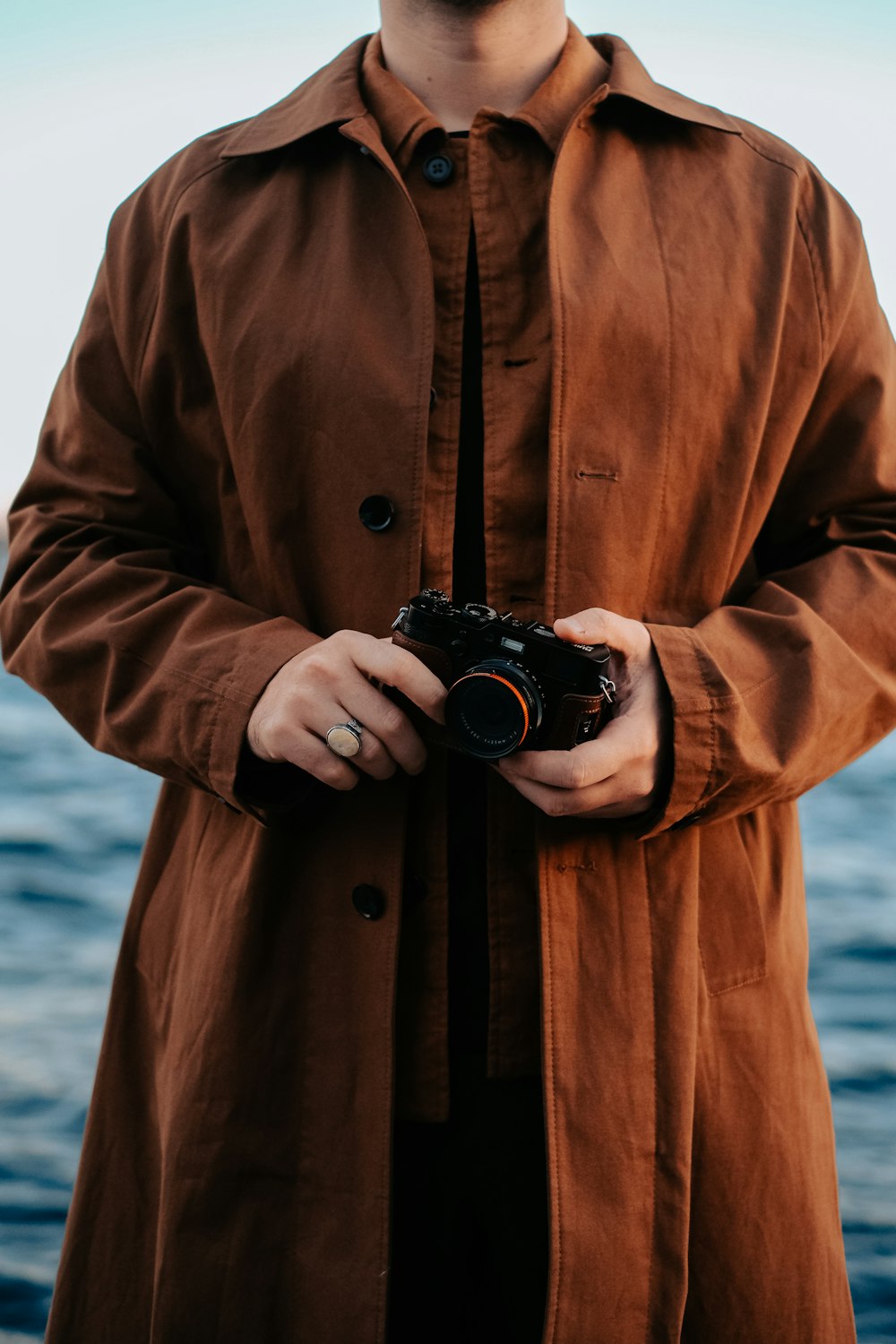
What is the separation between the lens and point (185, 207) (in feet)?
4.83

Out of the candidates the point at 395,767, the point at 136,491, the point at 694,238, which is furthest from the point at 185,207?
the point at 395,767

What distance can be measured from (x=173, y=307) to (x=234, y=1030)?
804 millimetres

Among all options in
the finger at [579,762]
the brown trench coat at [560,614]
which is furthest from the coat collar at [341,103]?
the finger at [579,762]

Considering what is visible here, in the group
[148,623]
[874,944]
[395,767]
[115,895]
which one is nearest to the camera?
[395,767]

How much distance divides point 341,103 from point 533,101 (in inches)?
8.4

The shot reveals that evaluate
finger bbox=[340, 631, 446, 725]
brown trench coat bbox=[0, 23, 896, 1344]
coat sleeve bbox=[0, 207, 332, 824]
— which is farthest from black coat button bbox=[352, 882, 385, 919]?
finger bbox=[340, 631, 446, 725]

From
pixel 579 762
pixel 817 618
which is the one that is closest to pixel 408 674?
pixel 579 762

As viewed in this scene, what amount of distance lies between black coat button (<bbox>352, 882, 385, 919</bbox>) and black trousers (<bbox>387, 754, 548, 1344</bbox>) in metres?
0.09

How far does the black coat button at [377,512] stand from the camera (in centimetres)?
135

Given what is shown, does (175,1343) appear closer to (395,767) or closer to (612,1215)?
(612,1215)

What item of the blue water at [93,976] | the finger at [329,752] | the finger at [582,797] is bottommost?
the blue water at [93,976]

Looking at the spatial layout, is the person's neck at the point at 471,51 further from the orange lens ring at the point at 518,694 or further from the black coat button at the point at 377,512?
the orange lens ring at the point at 518,694

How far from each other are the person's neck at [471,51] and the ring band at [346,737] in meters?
0.70

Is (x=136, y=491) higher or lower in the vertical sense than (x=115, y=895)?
higher
